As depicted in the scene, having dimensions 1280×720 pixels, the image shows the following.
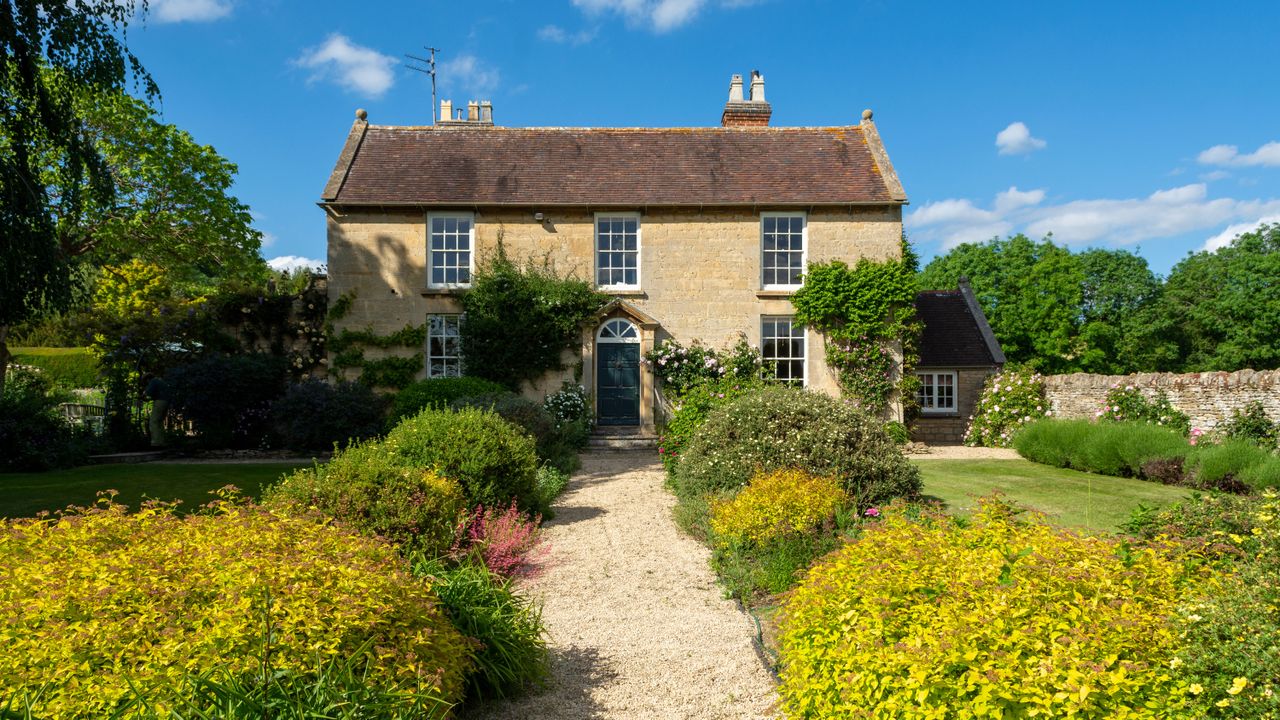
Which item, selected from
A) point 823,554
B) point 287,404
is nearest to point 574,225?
point 287,404

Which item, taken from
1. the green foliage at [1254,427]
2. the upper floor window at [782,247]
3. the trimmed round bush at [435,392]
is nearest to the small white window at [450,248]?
the trimmed round bush at [435,392]

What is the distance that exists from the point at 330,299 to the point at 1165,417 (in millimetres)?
19093

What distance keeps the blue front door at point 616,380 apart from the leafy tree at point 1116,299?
32.3 meters

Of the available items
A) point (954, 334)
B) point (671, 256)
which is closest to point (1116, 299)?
point (954, 334)

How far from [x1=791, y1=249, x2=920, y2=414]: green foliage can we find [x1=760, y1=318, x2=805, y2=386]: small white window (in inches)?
21.4

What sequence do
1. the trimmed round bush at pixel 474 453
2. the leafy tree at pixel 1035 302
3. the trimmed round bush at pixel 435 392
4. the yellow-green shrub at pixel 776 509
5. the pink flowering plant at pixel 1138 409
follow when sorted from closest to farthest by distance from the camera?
the yellow-green shrub at pixel 776 509 → the trimmed round bush at pixel 474 453 → the trimmed round bush at pixel 435 392 → the pink flowering plant at pixel 1138 409 → the leafy tree at pixel 1035 302

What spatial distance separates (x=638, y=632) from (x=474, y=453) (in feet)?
10.4

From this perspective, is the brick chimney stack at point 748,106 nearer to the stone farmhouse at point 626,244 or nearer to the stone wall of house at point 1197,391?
the stone farmhouse at point 626,244

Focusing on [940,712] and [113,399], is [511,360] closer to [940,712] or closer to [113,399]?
[113,399]

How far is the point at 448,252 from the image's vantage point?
57.6ft

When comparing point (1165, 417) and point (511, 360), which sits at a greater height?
point (511, 360)

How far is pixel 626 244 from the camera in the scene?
1767 cm

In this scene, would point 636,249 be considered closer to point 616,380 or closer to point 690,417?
point 616,380

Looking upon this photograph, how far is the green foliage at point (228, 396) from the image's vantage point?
49.8ft
